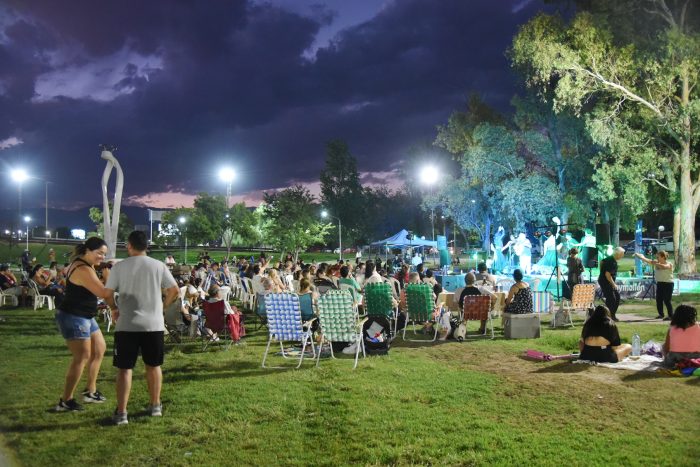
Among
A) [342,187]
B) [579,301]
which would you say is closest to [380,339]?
[579,301]

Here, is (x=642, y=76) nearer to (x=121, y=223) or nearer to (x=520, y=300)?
(x=520, y=300)

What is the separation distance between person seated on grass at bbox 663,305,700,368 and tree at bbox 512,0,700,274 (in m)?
16.7

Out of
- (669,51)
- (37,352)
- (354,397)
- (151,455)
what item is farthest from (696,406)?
(669,51)

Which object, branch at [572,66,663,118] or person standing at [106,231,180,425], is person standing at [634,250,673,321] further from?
branch at [572,66,663,118]

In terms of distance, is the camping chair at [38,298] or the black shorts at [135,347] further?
the camping chair at [38,298]

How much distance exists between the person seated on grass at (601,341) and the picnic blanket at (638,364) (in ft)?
0.21

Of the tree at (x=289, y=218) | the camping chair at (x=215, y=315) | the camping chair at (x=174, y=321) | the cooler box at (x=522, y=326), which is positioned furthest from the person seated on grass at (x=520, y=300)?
the tree at (x=289, y=218)

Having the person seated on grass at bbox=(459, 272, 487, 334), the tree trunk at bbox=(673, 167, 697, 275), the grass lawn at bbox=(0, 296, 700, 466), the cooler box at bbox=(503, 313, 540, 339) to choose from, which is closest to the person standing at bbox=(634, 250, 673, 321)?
the cooler box at bbox=(503, 313, 540, 339)

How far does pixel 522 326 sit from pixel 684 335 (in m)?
3.23

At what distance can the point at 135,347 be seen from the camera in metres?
5.12

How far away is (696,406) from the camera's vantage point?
5.62 meters

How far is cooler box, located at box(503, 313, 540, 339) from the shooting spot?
1001cm

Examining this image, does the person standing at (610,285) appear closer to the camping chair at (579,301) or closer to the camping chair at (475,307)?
the camping chair at (579,301)

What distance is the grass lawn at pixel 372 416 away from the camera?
175 inches
